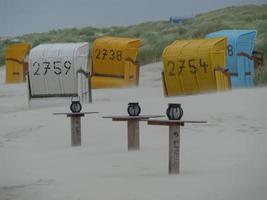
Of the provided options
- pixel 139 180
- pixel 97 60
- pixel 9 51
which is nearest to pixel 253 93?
pixel 139 180

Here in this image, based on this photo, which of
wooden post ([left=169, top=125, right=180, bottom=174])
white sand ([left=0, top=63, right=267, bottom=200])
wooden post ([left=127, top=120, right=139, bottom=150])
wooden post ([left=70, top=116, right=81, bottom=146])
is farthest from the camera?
wooden post ([left=70, top=116, right=81, bottom=146])

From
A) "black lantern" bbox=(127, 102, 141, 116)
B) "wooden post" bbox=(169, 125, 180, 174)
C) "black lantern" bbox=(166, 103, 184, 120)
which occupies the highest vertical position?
"black lantern" bbox=(166, 103, 184, 120)

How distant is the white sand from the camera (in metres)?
6.96

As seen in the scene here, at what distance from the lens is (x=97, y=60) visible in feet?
70.4

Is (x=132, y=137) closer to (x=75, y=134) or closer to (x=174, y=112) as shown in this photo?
(x=75, y=134)

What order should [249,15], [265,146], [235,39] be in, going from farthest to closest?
[249,15], [235,39], [265,146]

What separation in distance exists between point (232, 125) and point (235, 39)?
819 centimetres

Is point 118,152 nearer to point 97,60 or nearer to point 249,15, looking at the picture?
point 97,60

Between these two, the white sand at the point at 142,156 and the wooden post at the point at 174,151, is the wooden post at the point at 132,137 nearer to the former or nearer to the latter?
the white sand at the point at 142,156

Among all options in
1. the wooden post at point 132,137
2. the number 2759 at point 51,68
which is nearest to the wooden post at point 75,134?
the wooden post at point 132,137

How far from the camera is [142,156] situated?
9.20 meters

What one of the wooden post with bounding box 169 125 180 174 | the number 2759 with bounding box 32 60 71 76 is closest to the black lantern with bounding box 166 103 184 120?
the wooden post with bounding box 169 125 180 174

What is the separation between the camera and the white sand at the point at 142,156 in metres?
6.96

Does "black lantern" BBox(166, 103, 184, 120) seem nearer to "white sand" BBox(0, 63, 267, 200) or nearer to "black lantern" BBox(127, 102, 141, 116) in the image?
"white sand" BBox(0, 63, 267, 200)
